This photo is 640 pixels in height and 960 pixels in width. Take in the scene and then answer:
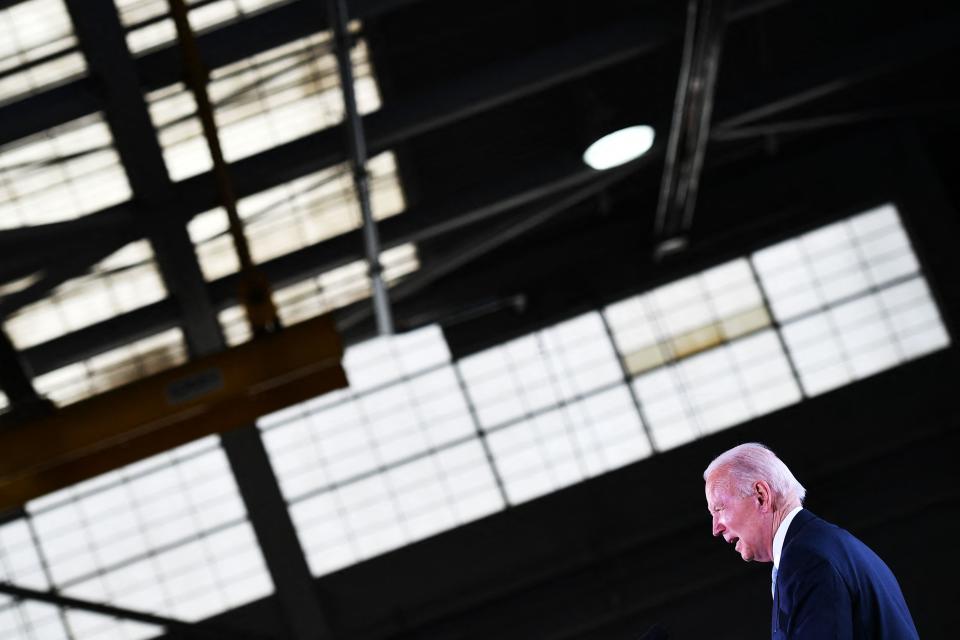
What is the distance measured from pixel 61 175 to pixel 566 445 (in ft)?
33.9

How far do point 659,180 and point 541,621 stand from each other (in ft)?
28.5

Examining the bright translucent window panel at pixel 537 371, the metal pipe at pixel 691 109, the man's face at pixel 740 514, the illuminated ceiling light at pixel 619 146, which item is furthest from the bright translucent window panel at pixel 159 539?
the man's face at pixel 740 514

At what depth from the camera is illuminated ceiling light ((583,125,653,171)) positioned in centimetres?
1262

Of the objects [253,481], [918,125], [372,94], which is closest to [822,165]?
[918,125]

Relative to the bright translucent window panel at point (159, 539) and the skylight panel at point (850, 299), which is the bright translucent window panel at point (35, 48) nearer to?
the bright translucent window panel at point (159, 539)

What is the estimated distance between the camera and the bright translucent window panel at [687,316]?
20.2 m

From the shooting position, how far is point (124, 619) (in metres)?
18.8

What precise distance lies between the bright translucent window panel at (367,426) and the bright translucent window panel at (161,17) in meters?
8.52

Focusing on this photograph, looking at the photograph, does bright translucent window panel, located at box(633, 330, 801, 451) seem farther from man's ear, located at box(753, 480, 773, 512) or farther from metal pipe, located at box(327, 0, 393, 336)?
man's ear, located at box(753, 480, 773, 512)

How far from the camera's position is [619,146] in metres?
12.8

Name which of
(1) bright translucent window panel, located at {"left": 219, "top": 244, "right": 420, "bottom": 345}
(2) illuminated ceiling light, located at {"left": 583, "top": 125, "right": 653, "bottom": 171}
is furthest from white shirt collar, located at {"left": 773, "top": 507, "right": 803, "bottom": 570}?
(1) bright translucent window panel, located at {"left": 219, "top": 244, "right": 420, "bottom": 345}

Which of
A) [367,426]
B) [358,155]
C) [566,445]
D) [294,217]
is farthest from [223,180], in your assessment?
[566,445]

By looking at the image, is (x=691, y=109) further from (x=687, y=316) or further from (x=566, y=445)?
(x=566, y=445)

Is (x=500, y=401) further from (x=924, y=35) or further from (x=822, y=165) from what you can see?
(x=924, y=35)
